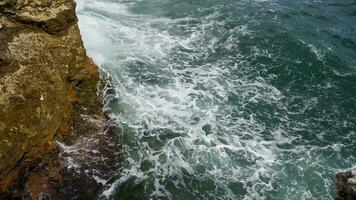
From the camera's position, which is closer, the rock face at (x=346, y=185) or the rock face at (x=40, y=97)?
the rock face at (x=346, y=185)

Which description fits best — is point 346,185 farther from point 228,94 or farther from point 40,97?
point 228,94

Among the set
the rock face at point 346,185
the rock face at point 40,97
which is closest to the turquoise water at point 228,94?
the rock face at point 40,97

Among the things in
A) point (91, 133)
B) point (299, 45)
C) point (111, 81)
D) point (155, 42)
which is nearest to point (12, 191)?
point (91, 133)

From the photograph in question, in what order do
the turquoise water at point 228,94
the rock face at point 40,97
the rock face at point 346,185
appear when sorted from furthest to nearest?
1. the turquoise water at point 228,94
2. the rock face at point 40,97
3. the rock face at point 346,185

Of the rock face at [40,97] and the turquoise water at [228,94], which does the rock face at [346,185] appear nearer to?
the turquoise water at [228,94]

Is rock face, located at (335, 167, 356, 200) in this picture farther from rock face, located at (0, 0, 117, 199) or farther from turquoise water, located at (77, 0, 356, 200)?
rock face, located at (0, 0, 117, 199)

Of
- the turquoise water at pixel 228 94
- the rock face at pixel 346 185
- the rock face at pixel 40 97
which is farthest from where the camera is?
the turquoise water at pixel 228 94

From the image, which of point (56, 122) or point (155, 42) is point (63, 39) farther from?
point (155, 42)
